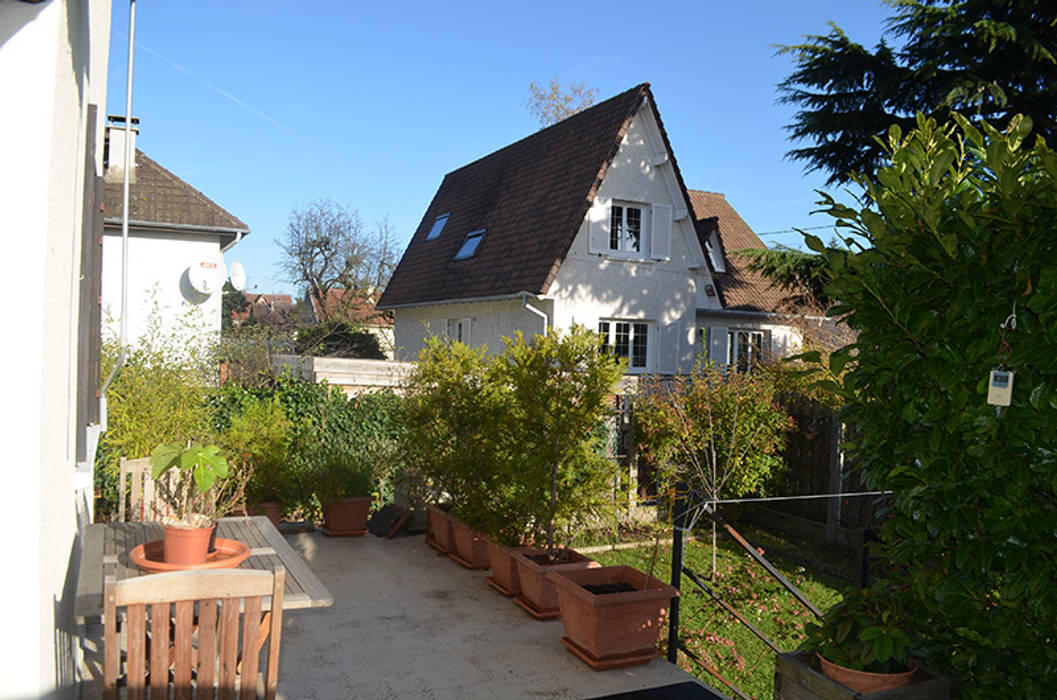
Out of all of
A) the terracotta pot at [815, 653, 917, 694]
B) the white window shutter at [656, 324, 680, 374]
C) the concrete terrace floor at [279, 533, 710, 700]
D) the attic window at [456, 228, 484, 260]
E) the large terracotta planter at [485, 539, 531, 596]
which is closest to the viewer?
the terracotta pot at [815, 653, 917, 694]

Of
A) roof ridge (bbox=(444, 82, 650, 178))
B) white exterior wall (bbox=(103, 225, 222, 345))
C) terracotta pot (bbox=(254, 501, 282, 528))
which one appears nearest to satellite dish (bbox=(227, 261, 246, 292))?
white exterior wall (bbox=(103, 225, 222, 345))

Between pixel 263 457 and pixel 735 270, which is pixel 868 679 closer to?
pixel 263 457

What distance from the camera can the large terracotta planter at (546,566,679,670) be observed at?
4895 millimetres

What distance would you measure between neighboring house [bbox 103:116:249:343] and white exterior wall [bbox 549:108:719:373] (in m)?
7.06

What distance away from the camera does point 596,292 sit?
1627cm

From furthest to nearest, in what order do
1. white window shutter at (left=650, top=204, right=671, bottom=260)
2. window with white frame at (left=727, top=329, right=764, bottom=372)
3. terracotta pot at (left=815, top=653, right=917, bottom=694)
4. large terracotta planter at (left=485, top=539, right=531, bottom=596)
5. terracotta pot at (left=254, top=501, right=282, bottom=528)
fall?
window with white frame at (left=727, top=329, right=764, bottom=372) → white window shutter at (left=650, top=204, right=671, bottom=260) → terracotta pot at (left=254, top=501, right=282, bottom=528) → large terracotta planter at (left=485, top=539, right=531, bottom=596) → terracotta pot at (left=815, top=653, right=917, bottom=694)

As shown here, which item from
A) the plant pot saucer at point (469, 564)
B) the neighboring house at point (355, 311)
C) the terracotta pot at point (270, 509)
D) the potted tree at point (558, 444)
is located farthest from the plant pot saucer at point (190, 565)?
the neighboring house at point (355, 311)

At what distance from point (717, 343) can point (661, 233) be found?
3.62m

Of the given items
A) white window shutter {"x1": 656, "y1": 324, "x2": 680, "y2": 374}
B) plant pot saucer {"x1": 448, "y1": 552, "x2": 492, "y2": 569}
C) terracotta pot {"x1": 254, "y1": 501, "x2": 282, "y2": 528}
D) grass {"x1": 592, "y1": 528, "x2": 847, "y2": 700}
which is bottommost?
Result: grass {"x1": 592, "y1": 528, "x2": 847, "y2": 700}

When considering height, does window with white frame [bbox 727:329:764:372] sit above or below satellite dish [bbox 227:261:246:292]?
below

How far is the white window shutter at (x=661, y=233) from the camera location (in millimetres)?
16938

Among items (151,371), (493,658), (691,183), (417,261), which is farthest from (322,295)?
(493,658)

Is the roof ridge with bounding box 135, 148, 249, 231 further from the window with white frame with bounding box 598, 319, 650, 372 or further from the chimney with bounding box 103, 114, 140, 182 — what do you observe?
the window with white frame with bounding box 598, 319, 650, 372

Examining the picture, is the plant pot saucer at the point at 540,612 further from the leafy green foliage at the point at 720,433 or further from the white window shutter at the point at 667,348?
the white window shutter at the point at 667,348
